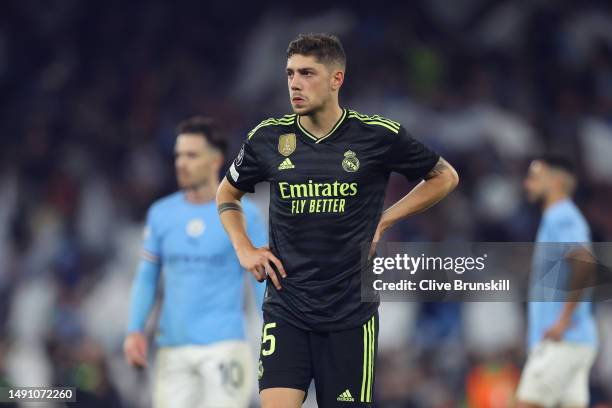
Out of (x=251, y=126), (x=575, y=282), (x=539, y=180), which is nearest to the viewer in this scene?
(x=575, y=282)

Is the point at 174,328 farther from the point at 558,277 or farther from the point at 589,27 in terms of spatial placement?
the point at 589,27

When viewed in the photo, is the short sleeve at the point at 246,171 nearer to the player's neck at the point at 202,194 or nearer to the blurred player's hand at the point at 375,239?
the blurred player's hand at the point at 375,239

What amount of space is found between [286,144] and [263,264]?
532 mm

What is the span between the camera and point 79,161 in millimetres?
11688

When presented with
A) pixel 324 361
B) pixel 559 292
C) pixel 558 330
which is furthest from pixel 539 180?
pixel 324 361

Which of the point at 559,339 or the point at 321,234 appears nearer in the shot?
the point at 321,234

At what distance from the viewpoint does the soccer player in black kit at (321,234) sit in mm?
4770

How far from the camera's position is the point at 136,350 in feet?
22.2

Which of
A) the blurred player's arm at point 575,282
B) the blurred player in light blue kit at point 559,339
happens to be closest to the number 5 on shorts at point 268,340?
the blurred player's arm at point 575,282

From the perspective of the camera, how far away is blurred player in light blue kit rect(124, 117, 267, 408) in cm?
679

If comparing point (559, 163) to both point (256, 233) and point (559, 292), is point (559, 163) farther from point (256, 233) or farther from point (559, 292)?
point (256, 233)

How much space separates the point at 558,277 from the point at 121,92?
6111mm

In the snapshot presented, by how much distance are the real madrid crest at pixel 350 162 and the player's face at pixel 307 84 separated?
0.24m

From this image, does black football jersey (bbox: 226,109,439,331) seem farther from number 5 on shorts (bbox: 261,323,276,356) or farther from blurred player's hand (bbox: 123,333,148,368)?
blurred player's hand (bbox: 123,333,148,368)
